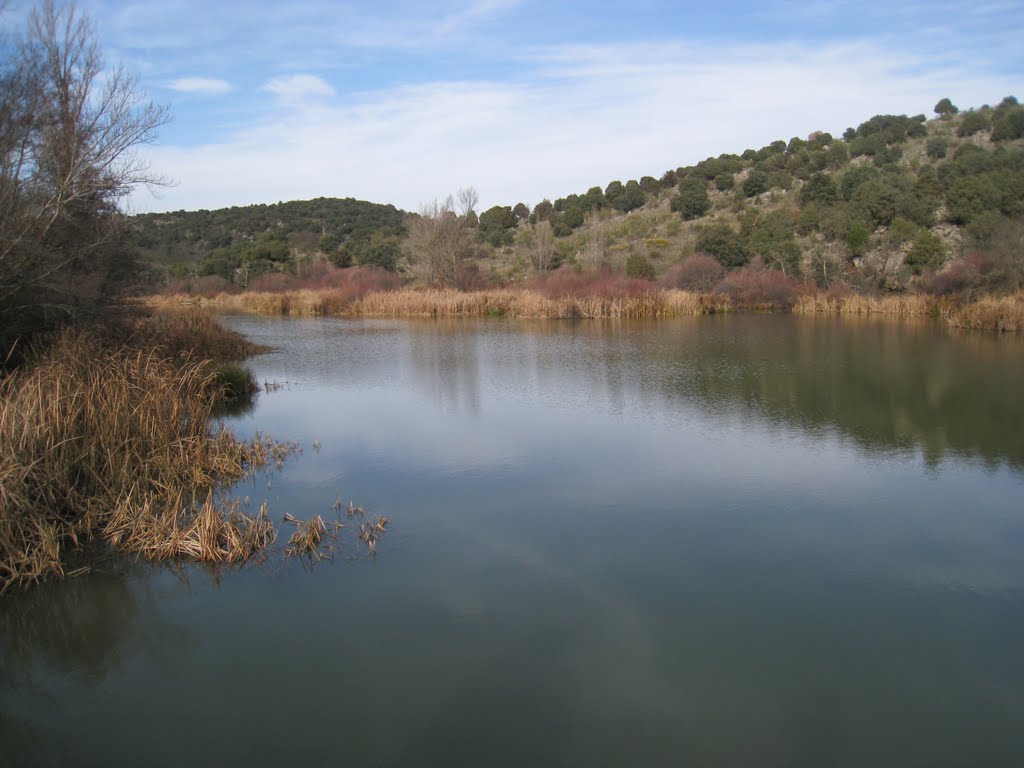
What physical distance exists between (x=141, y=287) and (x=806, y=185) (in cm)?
3432

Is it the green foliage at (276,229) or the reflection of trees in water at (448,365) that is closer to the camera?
the reflection of trees in water at (448,365)

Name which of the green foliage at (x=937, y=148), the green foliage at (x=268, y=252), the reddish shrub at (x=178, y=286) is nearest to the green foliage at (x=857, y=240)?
the green foliage at (x=937, y=148)

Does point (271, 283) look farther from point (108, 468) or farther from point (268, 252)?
point (108, 468)

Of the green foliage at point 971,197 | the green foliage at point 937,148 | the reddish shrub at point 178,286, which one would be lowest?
the reddish shrub at point 178,286

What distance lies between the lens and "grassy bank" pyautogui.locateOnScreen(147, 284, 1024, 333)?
2384 centimetres

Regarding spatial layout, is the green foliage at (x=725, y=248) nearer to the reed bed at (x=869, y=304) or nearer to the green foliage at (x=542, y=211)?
the reed bed at (x=869, y=304)

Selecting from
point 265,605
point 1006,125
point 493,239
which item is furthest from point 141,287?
point 1006,125

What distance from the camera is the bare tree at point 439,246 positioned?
32.8 m

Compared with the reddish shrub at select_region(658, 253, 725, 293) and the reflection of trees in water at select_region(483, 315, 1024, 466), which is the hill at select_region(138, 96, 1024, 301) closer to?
the reddish shrub at select_region(658, 253, 725, 293)

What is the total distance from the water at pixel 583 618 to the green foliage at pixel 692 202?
3323cm

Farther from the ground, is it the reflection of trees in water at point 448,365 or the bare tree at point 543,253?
the bare tree at point 543,253

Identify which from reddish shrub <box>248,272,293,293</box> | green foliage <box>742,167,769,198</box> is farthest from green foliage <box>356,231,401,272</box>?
green foliage <box>742,167,769,198</box>

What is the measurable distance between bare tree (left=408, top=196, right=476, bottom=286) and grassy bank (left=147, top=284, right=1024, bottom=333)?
2809mm

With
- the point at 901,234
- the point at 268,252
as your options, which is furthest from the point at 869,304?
the point at 268,252
